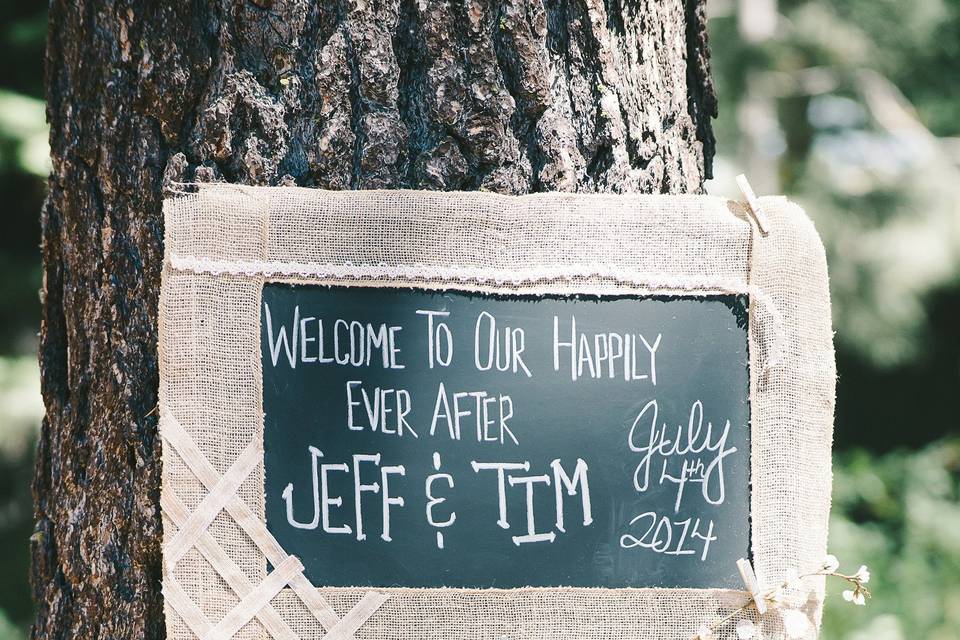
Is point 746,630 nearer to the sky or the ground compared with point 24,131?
nearer to the ground

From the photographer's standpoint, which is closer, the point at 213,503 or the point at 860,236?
the point at 213,503

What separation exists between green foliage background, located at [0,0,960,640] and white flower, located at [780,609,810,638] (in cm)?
183

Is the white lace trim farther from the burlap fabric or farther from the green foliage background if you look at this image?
the green foliage background

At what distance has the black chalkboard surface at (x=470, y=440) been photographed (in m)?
1.07

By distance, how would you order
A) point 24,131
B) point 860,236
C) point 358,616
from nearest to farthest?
point 358,616
point 24,131
point 860,236

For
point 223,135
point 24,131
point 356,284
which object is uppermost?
point 24,131

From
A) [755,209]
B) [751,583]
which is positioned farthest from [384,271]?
[751,583]

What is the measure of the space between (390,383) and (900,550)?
3612 mm

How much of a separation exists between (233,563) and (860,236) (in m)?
5.15

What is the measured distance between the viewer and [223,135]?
1.08 m

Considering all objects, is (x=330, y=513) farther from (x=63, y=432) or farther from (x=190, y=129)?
(x=190, y=129)

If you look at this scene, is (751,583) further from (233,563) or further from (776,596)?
(233,563)

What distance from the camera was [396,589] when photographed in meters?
1.06

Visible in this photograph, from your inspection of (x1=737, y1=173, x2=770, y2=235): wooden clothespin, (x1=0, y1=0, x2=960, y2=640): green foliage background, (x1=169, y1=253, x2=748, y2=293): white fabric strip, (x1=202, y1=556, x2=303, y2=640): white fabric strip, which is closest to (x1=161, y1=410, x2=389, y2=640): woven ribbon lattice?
A: (x1=202, y1=556, x2=303, y2=640): white fabric strip
